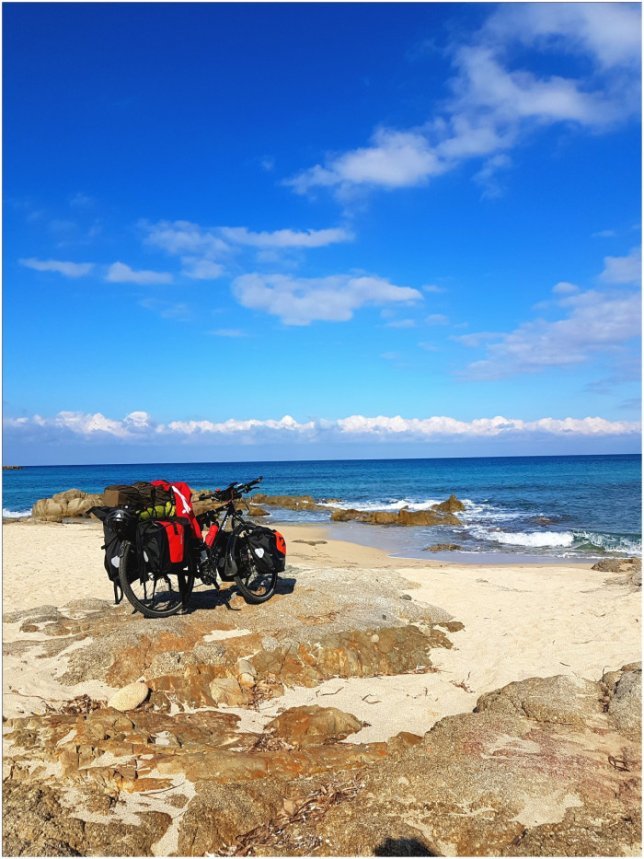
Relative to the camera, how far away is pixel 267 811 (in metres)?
3.92

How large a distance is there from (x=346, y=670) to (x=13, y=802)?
12.6 ft

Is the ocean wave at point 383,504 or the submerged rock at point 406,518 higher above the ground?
the submerged rock at point 406,518

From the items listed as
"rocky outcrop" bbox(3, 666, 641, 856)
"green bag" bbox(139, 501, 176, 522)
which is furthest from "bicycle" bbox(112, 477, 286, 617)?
"rocky outcrop" bbox(3, 666, 641, 856)

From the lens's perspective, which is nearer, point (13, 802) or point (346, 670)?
point (13, 802)

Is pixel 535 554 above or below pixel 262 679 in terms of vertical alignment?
below

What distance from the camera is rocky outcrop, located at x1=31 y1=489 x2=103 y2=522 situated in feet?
106

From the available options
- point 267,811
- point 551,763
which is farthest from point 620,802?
point 267,811

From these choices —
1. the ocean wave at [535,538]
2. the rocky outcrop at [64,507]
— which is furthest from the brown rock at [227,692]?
the rocky outcrop at [64,507]

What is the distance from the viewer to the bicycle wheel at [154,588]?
7.27 metres

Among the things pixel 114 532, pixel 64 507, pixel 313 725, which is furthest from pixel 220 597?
pixel 64 507

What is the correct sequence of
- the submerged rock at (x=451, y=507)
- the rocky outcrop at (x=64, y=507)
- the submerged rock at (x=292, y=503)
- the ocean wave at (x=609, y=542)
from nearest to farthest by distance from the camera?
the ocean wave at (x=609, y=542), the rocky outcrop at (x=64, y=507), the submerged rock at (x=451, y=507), the submerged rock at (x=292, y=503)

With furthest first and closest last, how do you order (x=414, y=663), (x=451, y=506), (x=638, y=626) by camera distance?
(x=451, y=506), (x=638, y=626), (x=414, y=663)

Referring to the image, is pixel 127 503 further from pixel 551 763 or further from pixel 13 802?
pixel 551 763

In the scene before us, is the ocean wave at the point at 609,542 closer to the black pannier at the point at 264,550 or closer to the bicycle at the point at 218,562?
the black pannier at the point at 264,550
